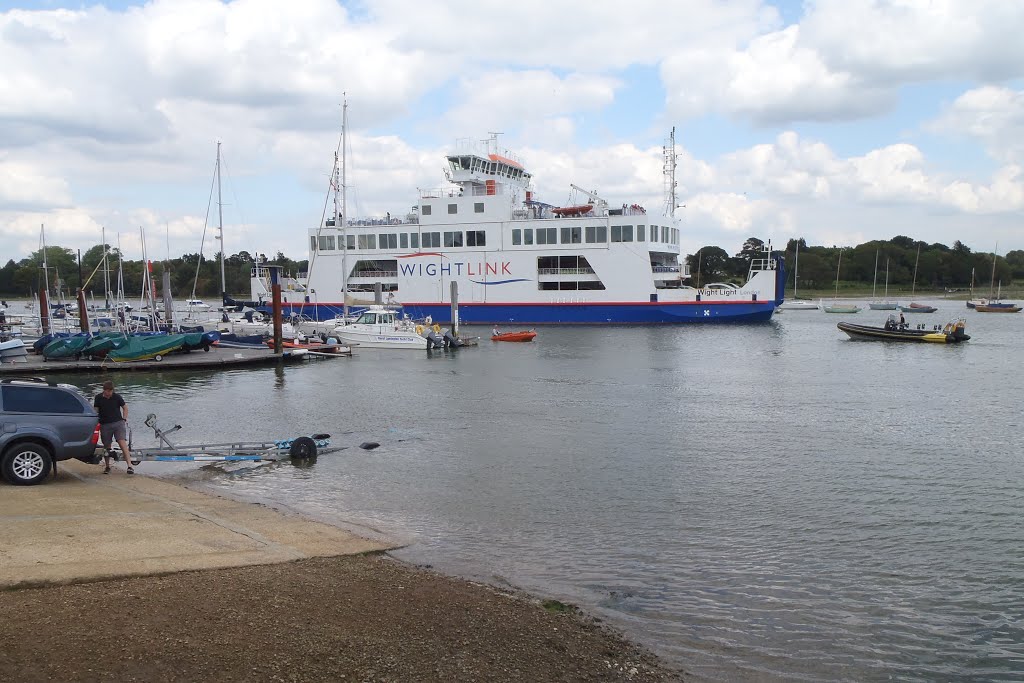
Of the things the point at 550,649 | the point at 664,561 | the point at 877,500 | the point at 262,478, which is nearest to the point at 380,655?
the point at 550,649

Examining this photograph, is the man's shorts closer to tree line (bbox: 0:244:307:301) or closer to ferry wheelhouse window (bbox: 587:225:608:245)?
ferry wheelhouse window (bbox: 587:225:608:245)

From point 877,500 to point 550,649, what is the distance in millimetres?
9491

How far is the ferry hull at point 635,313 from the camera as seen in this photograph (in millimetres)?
62500

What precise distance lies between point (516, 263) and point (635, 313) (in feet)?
35.3

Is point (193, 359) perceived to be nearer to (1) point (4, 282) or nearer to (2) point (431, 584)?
(2) point (431, 584)

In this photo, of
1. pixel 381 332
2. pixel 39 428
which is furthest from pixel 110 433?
pixel 381 332

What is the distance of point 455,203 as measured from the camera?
2584 inches

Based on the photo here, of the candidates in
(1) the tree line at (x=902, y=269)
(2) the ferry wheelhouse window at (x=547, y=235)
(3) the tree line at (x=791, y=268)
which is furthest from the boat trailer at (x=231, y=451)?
(1) the tree line at (x=902, y=269)

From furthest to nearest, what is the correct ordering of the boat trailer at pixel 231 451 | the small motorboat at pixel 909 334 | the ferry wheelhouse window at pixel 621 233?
the ferry wheelhouse window at pixel 621 233 → the small motorboat at pixel 909 334 → the boat trailer at pixel 231 451

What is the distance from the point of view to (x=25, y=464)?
11.8m

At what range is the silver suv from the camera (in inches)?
460

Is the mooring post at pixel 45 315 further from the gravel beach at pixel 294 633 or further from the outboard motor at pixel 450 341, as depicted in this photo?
the gravel beach at pixel 294 633

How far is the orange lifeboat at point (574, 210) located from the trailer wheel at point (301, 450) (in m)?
51.0

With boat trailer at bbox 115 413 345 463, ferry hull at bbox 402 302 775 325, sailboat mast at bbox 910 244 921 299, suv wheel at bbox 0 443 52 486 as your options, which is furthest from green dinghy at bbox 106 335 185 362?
sailboat mast at bbox 910 244 921 299
